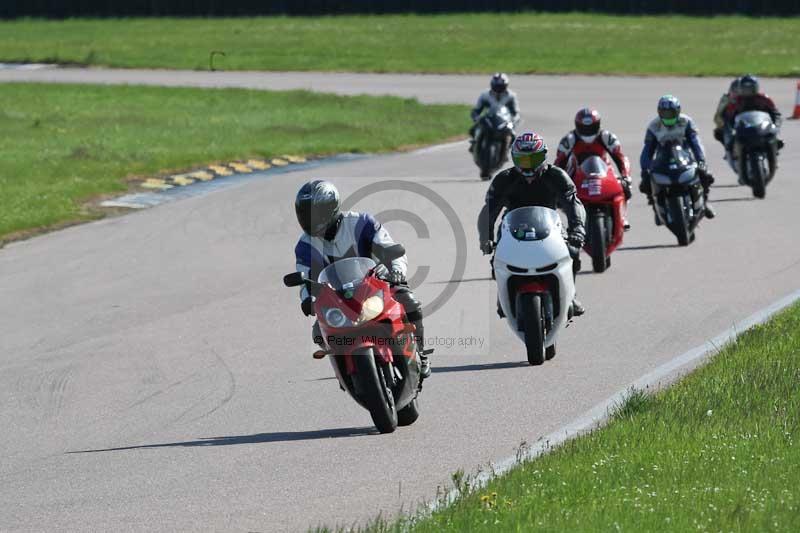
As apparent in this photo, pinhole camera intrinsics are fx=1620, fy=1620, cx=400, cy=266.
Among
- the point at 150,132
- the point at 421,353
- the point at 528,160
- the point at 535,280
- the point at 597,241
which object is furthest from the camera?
the point at 150,132

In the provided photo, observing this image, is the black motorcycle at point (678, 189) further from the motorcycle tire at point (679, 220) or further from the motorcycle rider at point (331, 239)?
the motorcycle rider at point (331, 239)

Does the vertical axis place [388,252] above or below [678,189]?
above

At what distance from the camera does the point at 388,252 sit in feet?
31.4

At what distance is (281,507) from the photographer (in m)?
7.93

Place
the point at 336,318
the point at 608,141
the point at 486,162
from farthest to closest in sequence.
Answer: the point at 486,162
the point at 608,141
the point at 336,318

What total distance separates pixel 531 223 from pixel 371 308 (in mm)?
2768

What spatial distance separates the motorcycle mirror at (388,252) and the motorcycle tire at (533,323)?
2034 millimetres

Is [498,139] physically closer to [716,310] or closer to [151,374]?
[716,310]

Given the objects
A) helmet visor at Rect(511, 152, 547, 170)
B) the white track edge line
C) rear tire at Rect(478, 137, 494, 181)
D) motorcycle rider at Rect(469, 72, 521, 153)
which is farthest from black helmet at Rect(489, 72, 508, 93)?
helmet visor at Rect(511, 152, 547, 170)

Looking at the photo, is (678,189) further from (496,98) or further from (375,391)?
(375,391)

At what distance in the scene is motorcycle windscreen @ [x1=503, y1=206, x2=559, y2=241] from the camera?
11711 mm

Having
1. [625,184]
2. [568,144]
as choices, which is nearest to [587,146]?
[568,144]

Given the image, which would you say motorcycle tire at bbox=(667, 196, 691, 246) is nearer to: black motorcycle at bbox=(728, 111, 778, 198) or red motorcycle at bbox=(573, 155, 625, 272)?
red motorcycle at bbox=(573, 155, 625, 272)

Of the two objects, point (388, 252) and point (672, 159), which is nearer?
point (388, 252)
